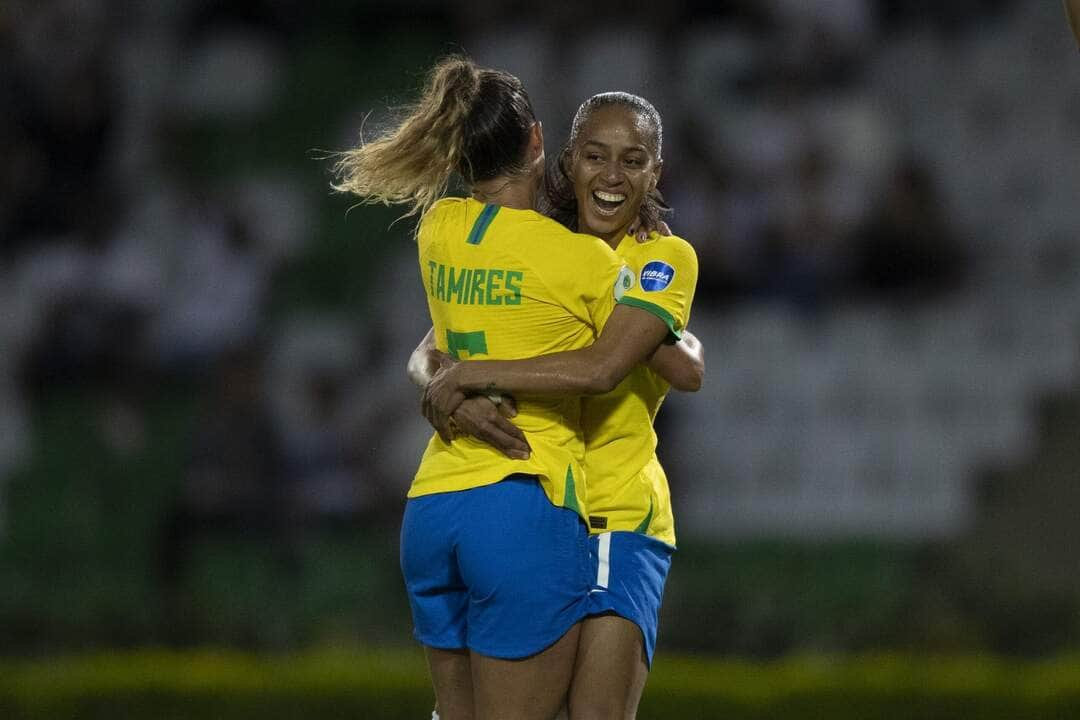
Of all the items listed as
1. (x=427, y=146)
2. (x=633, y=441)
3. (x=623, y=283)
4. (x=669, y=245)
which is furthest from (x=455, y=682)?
(x=427, y=146)

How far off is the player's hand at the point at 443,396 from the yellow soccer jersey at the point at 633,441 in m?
0.42

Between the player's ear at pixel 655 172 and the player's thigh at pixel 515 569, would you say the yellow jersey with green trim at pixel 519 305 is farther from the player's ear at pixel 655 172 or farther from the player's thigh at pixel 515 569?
the player's ear at pixel 655 172

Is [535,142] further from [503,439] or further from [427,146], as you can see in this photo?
[503,439]

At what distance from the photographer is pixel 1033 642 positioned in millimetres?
7984

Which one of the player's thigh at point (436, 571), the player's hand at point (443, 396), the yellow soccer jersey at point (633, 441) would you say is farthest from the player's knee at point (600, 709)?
the player's hand at point (443, 396)

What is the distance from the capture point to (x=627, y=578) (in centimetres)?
409

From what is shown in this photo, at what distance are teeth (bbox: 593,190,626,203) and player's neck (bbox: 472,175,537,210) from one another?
18 centimetres

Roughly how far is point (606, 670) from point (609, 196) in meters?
1.11

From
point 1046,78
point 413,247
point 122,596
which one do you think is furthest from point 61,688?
point 1046,78

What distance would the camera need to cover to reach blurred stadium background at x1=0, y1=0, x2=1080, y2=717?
8.42 m

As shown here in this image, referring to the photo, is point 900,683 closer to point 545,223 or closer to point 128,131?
point 545,223

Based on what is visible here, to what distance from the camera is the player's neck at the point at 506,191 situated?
157 inches

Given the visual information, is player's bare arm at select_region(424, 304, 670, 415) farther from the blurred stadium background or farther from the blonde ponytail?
the blurred stadium background

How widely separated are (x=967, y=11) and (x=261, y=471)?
4961mm
